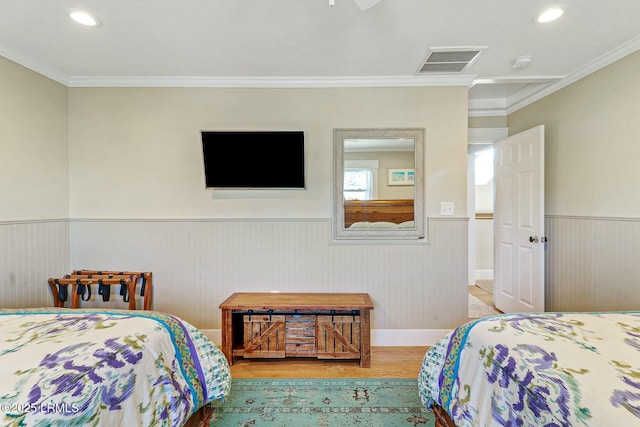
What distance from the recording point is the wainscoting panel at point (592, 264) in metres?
2.15

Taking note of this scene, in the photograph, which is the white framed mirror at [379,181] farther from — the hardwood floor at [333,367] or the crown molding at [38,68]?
the crown molding at [38,68]

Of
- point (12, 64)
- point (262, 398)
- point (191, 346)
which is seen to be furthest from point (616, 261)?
point (12, 64)

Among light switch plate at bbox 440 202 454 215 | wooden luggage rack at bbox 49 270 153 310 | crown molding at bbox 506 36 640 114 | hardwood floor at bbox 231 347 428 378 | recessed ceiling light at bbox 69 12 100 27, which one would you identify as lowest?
hardwood floor at bbox 231 347 428 378

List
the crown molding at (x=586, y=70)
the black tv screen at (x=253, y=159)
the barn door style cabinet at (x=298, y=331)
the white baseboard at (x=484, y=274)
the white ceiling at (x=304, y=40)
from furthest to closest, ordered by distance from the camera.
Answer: the white baseboard at (x=484, y=274) → the black tv screen at (x=253, y=159) → the barn door style cabinet at (x=298, y=331) → the crown molding at (x=586, y=70) → the white ceiling at (x=304, y=40)

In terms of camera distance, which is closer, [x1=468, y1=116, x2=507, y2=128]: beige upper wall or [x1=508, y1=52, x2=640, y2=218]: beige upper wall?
[x1=508, y1=52, x2=640, y2=218]: beige upper wall

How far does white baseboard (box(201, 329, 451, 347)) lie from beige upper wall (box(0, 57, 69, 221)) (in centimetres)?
172

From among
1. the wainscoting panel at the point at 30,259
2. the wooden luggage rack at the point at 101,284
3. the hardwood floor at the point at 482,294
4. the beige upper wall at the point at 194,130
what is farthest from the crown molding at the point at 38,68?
→ the hardwood floor at the point at 482,294

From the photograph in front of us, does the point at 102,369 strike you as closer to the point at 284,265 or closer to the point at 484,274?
the point at 284,265

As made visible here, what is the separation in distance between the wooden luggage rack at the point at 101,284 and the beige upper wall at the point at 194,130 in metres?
0.52

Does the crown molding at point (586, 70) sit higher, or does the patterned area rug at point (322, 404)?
the crown molding at point (586, 70)

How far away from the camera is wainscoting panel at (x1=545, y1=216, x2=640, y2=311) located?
7.05 feet

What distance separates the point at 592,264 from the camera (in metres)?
2.42

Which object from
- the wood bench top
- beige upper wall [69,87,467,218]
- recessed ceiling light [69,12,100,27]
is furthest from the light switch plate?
recessed ceiling light [69,12,100,27]

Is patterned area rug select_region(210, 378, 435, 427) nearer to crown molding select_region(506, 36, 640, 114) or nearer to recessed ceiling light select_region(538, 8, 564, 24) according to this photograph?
recessed ceiling light select_region(538, 8, 564, 24)
